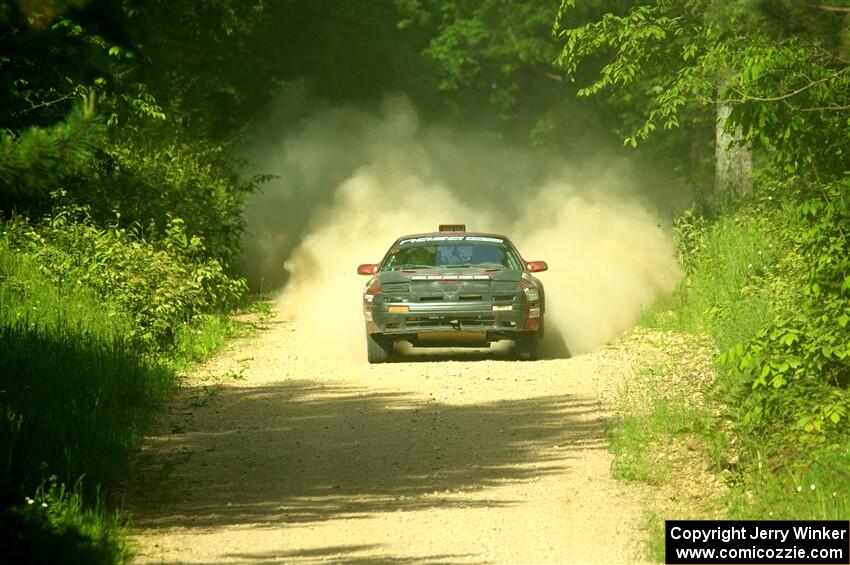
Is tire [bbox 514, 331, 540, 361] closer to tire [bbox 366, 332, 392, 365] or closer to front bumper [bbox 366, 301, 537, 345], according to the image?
front bumper [bbox 366, 301, 537, 345]

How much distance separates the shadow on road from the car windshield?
3528mm

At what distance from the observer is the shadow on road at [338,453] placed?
34.8 ft

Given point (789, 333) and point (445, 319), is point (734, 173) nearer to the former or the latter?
point (445, 319)

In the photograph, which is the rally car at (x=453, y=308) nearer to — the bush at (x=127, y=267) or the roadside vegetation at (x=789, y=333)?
the bush at (x=127, y=267)

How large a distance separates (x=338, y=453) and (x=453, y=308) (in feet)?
19.4

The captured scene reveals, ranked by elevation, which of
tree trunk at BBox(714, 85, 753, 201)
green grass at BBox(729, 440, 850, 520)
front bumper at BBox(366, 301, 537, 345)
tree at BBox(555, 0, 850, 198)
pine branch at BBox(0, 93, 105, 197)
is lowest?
green grass at BBox(729, 440, 850, 520)

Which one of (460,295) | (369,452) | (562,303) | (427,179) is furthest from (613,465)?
(427,179)

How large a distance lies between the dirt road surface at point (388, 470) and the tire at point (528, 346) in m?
0.45

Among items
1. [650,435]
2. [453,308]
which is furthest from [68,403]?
[453,308]

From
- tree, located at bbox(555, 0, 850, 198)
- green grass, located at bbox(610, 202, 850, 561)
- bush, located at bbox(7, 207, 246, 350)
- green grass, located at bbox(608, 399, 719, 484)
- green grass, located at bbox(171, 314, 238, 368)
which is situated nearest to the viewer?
green grass, located at bbox(610, 202, 850, 561)

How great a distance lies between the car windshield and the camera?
1962 centimetres

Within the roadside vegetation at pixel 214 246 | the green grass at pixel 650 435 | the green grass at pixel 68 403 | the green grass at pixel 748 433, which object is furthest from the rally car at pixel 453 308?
the green grass at pixel 650 435

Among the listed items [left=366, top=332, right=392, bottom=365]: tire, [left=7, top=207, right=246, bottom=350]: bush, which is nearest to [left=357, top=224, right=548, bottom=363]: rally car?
[left=366, top=332, right=392, bottom=365]: tire

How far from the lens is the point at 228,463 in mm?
12258
